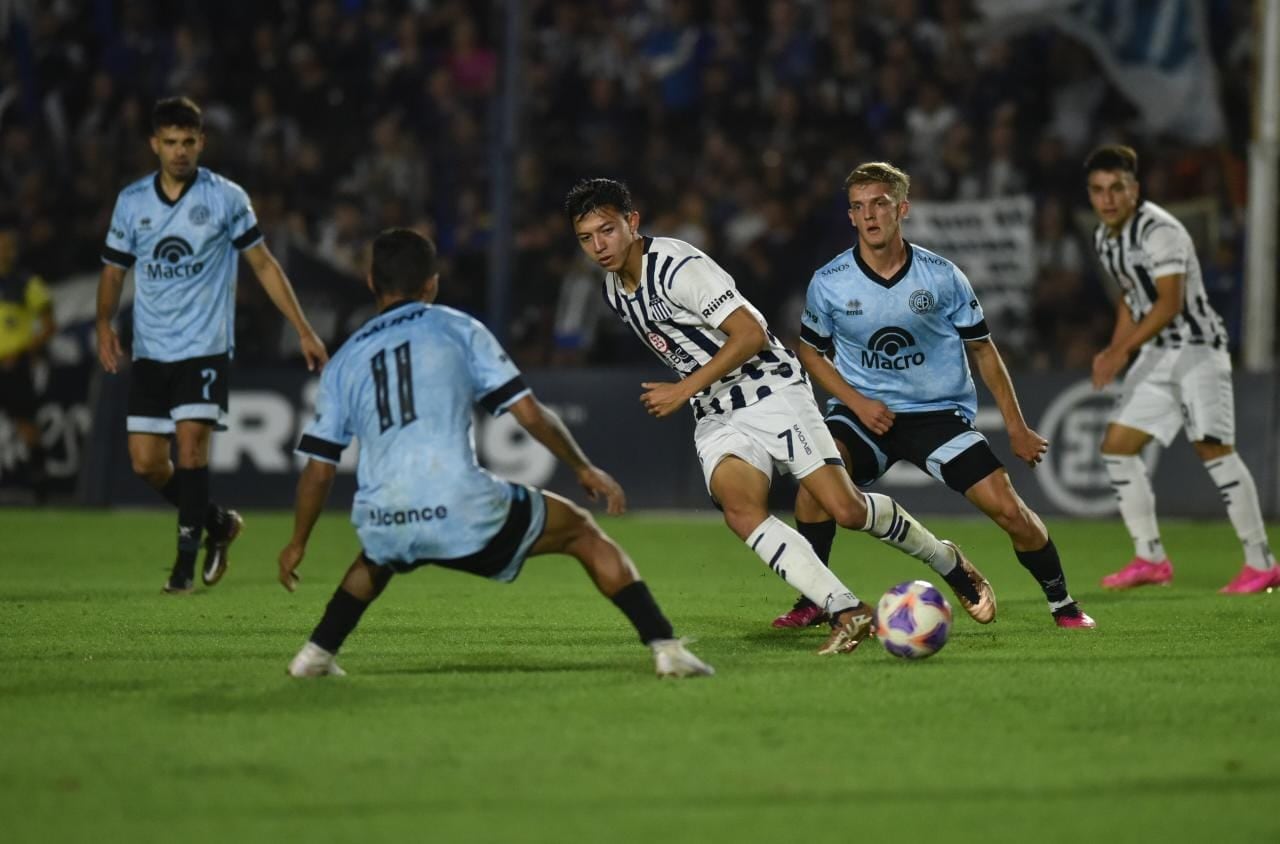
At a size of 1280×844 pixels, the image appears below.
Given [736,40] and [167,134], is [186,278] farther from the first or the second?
[736,40]

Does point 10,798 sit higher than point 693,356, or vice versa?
point 693,356

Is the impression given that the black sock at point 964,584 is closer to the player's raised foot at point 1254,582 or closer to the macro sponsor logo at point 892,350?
the macro sponsor logo at point 892,350

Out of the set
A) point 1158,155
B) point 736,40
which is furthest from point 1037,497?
point 736,40

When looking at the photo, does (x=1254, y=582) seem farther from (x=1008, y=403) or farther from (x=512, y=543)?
(x=512, y=543)

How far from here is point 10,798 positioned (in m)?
4.52

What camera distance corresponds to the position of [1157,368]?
10.3m

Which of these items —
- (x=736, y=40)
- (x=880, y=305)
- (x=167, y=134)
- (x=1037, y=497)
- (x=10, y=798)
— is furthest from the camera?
(x=736, y=40)

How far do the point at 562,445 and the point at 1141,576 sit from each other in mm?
5247

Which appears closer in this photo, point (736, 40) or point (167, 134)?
point (167, 134)

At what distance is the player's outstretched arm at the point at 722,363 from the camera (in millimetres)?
6840

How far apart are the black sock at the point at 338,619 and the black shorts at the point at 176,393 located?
139 inches

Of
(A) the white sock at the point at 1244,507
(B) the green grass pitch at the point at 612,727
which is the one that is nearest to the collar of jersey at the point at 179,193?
(B) the green grass pitch at the point at 612,727

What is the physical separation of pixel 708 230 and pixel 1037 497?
13.2ft

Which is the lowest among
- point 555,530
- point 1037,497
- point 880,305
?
point 1037,497
